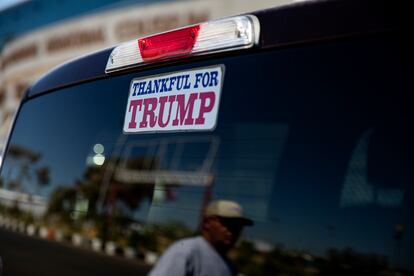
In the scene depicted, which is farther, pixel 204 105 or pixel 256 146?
pixel 204 105

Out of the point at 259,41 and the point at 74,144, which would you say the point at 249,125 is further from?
the point at 74,144

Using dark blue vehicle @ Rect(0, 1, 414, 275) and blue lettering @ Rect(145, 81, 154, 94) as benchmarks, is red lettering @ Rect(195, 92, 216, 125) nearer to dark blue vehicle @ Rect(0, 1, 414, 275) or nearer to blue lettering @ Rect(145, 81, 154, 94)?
dark blue vehicle @ Rect(0, 1, 414, 275)

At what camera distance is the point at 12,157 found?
11.7 ft

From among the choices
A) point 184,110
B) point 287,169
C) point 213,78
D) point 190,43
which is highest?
point 190,43

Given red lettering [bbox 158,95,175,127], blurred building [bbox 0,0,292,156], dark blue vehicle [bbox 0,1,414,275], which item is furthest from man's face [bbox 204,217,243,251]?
blurred building [bbox 0,0,292,156]

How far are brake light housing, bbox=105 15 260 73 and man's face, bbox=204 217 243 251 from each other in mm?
542

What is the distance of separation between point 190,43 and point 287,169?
2.24 ft

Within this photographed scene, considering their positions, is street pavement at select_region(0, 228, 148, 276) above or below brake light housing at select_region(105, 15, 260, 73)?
below

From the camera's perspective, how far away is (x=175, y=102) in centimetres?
208

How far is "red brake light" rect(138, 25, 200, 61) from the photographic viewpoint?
7.14 ft

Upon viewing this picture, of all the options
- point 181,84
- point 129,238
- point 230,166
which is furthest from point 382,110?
point 129,238

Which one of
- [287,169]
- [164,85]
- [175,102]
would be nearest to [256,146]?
[287,169]

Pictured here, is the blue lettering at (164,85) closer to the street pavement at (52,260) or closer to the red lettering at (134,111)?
the red lettering at (134,111)

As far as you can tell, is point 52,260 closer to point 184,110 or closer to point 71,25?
point 184,110
